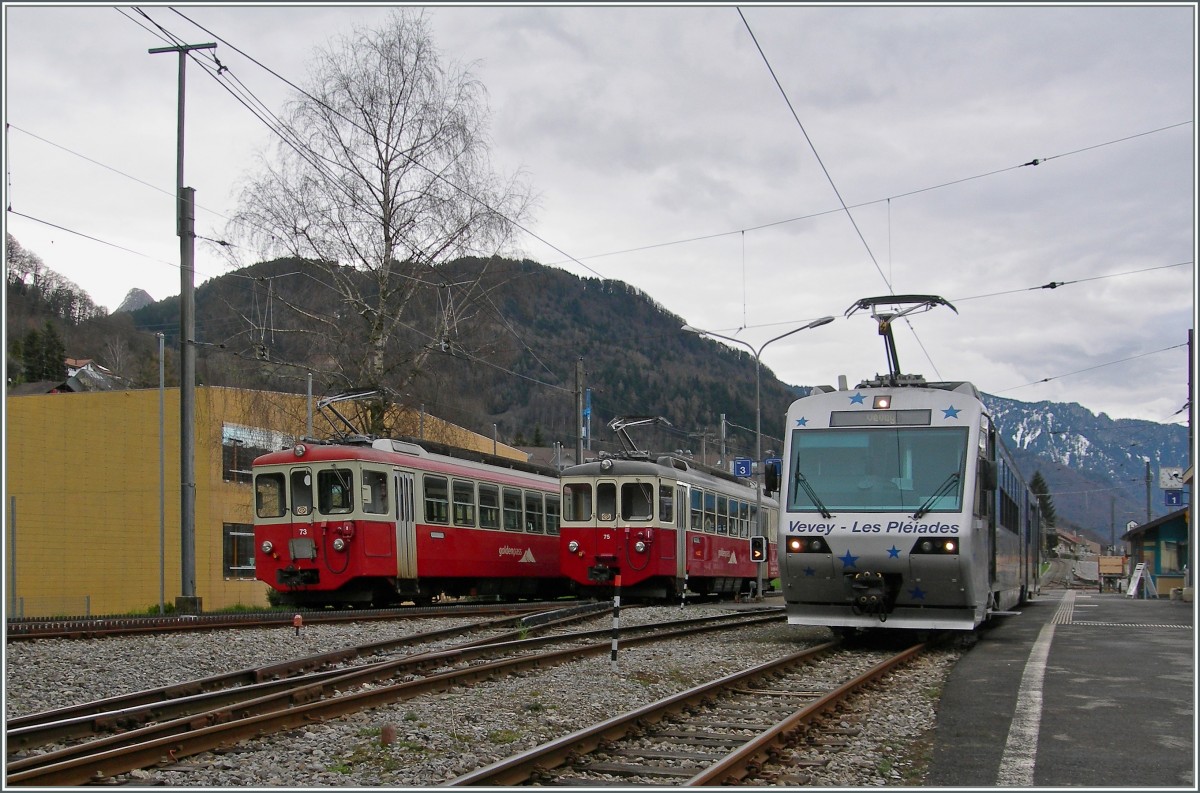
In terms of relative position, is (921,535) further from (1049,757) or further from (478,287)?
(478,287)

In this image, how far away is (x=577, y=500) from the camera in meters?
22.6

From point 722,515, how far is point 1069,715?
1784 cm

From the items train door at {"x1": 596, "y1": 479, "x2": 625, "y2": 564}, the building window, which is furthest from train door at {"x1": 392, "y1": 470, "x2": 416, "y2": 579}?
the building window

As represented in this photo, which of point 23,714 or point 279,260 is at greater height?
point 279,260

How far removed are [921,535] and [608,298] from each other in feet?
497

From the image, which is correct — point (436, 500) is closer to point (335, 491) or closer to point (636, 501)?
point (335, 491)

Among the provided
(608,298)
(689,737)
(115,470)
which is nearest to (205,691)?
(689,737)

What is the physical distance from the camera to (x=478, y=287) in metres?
27.0

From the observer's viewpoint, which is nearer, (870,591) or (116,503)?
(870,591)

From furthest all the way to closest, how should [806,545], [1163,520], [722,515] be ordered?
[1163,520] < [722,515] < [806,545]

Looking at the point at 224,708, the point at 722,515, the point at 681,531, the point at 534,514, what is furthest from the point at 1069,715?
the point at 722,515

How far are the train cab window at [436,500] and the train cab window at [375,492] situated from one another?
1186 millimetres

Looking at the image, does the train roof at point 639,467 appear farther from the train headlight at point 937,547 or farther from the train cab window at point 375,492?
the train headlight at point 937,547

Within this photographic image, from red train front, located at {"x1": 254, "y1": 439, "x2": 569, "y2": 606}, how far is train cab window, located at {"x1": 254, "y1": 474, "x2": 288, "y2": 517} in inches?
0.7
